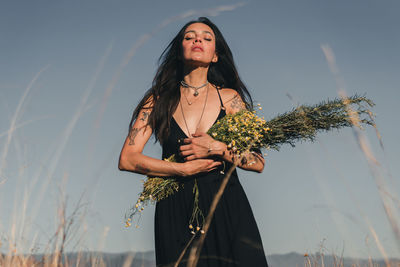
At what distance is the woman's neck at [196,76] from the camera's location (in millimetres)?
3816

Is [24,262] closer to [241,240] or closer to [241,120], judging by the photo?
[241,240]

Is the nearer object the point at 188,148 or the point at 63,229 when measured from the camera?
the point at 63,229

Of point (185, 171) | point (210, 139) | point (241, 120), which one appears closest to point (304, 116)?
point (241, 120)

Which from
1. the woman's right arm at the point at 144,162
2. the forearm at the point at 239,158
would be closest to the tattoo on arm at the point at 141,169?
the woman's right arm at the point at 144,162

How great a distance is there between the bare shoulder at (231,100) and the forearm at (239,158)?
Answer: 22.0 inches

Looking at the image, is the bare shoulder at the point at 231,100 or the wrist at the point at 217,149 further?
the bare shoulder at the point at 231,100

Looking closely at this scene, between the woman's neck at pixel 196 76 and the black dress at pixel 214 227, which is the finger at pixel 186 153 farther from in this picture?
the woman's neck at pixel 196 76

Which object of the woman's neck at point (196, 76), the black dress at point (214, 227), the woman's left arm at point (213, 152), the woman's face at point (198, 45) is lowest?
the black dress at point (214, 227)

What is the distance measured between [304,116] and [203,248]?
1336 millimetres

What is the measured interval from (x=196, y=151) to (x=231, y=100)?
Result: 82 centimetres

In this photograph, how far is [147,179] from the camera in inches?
133

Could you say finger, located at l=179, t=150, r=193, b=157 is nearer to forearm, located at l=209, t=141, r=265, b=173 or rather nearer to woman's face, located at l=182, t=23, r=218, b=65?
forearm, located at l=209, t=141, r=265, b=173

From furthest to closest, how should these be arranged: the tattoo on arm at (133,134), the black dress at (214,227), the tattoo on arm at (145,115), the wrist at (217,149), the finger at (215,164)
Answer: the tattoo on arm at (145,115) → the tattoo on arm at (133,134) → the finger at (215,164) → the wrist at (217,149) → the black dress at (214,227)

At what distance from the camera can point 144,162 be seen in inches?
130
